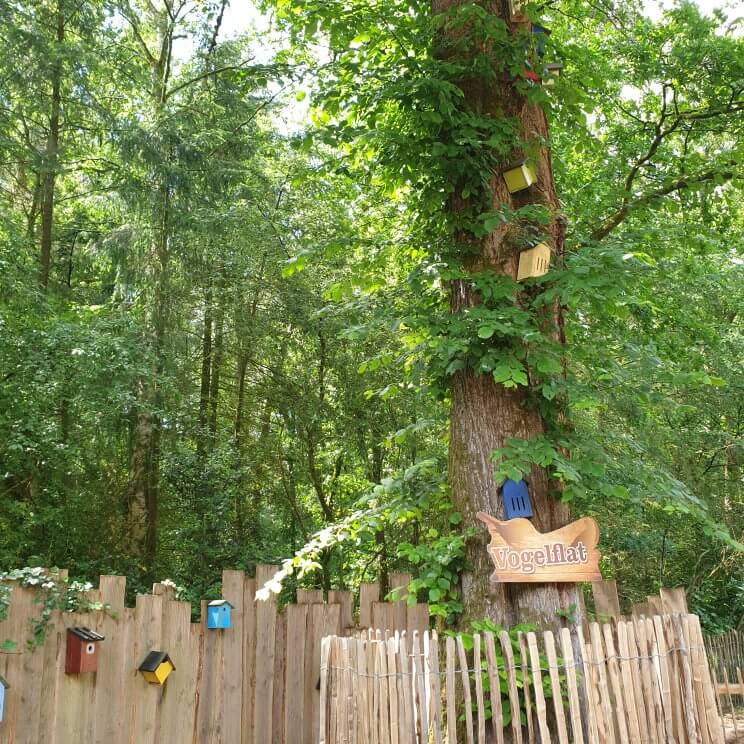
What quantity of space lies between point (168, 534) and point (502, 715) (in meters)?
6.97

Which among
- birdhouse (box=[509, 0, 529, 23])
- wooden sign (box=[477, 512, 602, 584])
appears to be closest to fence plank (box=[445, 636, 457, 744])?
wooden sign (box=[477, 512, 602, 584])

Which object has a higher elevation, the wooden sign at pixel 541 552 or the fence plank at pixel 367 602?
the wooden sign at pixel 541 552

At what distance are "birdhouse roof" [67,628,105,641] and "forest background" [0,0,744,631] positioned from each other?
1.94 m

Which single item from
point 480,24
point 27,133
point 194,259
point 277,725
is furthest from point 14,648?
point 27,133

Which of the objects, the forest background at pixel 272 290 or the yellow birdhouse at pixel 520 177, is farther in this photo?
the forest background at pixel 272 290

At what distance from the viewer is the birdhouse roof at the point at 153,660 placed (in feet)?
12.7

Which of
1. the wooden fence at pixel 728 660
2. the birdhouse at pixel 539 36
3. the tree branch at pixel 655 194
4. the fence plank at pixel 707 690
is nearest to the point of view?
the fence plank at pixel 707 690

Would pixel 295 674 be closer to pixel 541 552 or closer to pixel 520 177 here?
pixel 541 552

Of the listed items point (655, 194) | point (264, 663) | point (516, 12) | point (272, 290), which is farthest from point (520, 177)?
point (272, 290)

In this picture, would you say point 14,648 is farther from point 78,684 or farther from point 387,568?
point 387,568

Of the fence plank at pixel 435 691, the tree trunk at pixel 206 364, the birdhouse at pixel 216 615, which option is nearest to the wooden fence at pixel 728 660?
the fence plank at pixel 435 691

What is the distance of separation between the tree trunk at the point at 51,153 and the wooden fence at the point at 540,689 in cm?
718

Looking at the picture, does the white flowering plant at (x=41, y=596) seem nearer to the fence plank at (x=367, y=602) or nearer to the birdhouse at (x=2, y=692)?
the birdhouse at (x=2, y=692)

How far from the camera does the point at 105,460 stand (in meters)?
9.98
